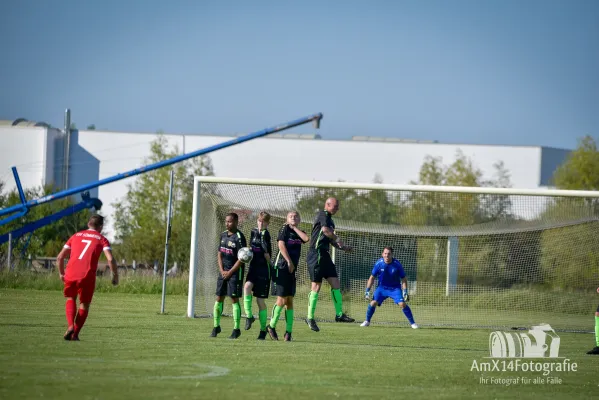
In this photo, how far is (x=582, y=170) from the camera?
42.4 metres

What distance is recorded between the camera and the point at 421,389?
875 cm

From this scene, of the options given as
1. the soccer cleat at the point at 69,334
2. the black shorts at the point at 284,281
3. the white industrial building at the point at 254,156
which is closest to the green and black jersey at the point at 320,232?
the black shorts at the point at 284,281

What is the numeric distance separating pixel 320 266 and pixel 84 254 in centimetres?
538

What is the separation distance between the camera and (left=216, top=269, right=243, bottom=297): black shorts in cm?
1309

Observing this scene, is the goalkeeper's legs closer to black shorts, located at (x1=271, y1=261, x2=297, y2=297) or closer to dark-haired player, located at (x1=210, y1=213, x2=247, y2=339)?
black shorts, located at (x1=271, y1=261, x2=297, y2=297)

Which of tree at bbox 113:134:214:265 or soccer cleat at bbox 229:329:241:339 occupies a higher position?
tree at bbox 113:134:214:265

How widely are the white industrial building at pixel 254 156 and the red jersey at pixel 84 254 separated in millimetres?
46622

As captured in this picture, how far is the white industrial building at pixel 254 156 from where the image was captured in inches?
2292

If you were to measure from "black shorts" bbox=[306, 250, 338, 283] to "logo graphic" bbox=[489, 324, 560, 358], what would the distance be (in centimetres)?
315

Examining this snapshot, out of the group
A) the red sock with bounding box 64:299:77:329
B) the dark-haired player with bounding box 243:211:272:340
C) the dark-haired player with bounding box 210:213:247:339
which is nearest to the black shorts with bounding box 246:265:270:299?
the dark-haired player with bounding box 243:211:272:340

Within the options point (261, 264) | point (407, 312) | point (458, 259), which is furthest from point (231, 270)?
point (458, 259)

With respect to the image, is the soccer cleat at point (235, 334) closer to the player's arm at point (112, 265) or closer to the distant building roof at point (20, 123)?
the player's arm at point (112, 265)

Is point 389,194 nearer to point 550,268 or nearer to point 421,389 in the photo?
point 550,268

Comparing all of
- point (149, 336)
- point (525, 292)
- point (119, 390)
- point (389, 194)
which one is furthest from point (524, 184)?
point (119, 390)
